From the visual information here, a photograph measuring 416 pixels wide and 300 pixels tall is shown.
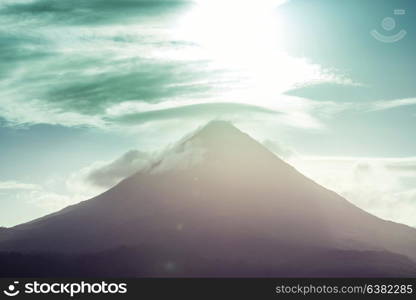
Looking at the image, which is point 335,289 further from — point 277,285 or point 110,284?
point 110,284

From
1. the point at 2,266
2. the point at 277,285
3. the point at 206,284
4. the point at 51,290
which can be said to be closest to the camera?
the point at 51,290

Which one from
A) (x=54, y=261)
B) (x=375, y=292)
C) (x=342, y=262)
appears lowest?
(x=375, y=292)

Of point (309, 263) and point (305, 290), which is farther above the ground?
point (309, 263)

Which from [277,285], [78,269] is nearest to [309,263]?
[78,269]

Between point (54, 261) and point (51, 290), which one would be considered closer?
point (51, 290)

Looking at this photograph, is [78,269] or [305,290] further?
[78,269]

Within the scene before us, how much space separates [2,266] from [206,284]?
163 metres

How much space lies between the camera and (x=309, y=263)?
19125 cm

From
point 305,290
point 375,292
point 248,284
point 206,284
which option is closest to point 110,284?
point 206,284

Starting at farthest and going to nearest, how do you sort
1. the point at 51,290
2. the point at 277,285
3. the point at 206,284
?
the point at 277,285 < the point at 206,284 < the point at 51,290

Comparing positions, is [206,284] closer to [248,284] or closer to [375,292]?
[248,284]

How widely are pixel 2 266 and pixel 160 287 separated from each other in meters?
161

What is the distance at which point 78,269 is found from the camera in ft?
630

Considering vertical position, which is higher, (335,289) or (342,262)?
(342,262)
